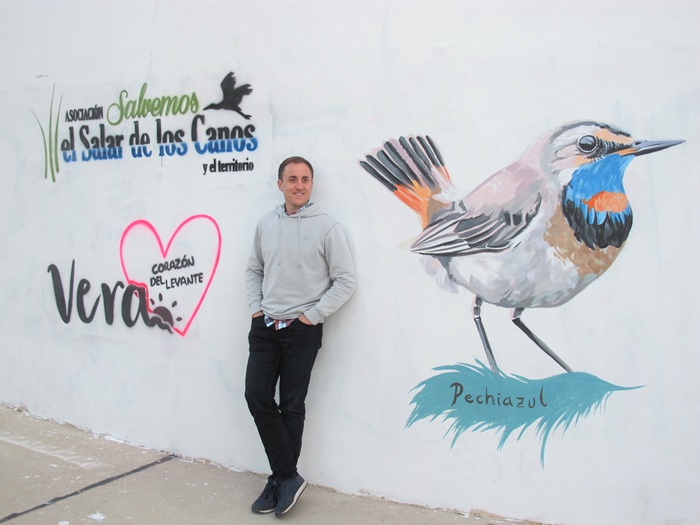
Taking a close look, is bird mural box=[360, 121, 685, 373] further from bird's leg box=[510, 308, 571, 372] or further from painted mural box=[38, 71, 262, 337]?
painted mural box=[38, 71, 262, 337]

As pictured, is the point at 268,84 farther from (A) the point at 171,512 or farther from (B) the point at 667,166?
(A) the point at 171,512

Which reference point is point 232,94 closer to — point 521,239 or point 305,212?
point 305,212

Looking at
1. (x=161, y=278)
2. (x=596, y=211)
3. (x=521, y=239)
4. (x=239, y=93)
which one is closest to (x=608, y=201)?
(x=596, y=211)

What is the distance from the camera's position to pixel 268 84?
3.98m

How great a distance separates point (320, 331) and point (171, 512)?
1.25 metres

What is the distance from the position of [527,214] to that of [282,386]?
1.61m

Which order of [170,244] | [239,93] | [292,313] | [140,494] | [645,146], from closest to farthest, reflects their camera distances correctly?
[645,146]
[292,313]
[140,494]
[239,93]
[170,244]

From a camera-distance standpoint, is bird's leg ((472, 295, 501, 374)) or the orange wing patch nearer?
the orange wing patch

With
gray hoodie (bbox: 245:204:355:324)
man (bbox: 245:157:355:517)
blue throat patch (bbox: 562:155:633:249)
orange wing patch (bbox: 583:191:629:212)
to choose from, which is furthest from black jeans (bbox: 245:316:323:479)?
orange wing patch (bbox: 583:191:629:212)

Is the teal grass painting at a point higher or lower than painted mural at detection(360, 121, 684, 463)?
lower

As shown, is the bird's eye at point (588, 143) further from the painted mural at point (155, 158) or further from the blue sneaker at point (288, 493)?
the blue sneaker at point (288, 493)

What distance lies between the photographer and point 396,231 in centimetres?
371

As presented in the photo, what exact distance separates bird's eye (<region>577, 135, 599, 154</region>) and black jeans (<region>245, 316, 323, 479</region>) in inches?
66.0

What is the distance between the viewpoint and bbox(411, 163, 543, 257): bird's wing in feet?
11.5
